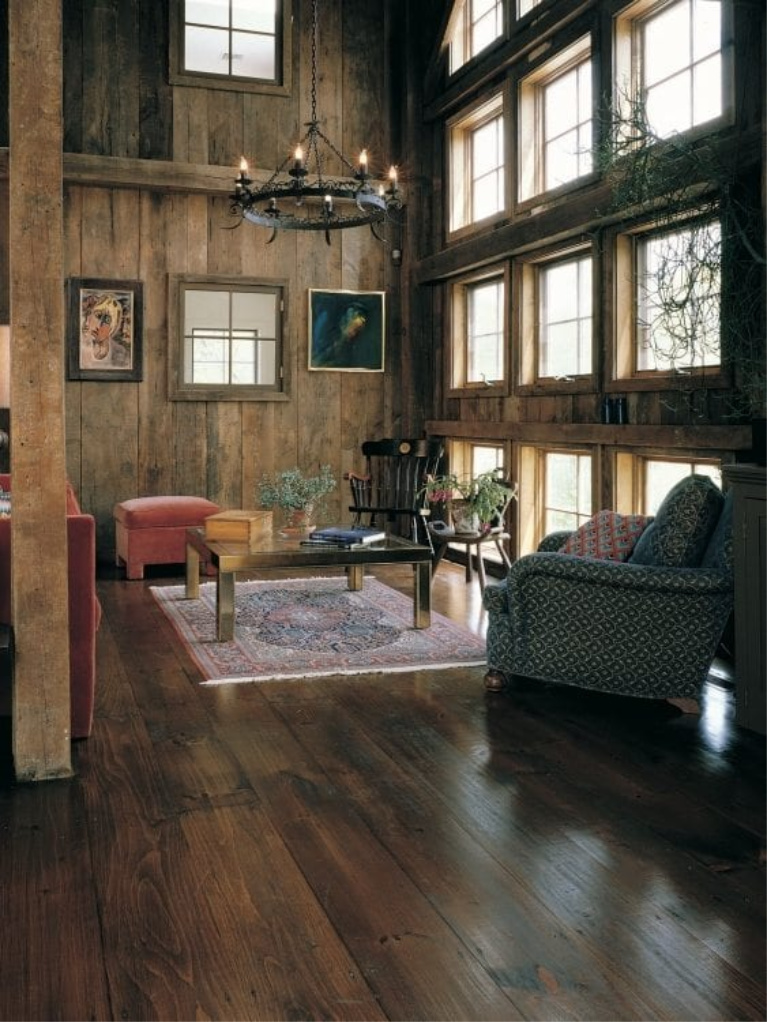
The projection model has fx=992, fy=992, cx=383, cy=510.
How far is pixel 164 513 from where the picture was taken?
720 cm

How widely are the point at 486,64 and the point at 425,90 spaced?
116cm

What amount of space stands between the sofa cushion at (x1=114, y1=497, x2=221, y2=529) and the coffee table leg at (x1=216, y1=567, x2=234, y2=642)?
210 centimetres

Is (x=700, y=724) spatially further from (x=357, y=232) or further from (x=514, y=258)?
(x=357, y=232)

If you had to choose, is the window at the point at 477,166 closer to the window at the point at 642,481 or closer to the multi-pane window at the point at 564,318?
the multi-pane window at the point at 564,318

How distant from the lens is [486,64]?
7.18m

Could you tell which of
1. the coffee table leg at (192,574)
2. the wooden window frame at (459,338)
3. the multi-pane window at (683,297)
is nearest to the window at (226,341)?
the wooden window frame at (459,338)

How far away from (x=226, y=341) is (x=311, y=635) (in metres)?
3.78

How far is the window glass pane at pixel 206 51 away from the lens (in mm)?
8047

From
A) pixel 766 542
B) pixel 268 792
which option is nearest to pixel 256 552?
pixel 268 792

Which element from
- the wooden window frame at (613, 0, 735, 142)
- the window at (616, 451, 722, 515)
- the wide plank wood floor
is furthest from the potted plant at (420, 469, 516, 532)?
the wooden window frame at (613, 0, 735, 142)

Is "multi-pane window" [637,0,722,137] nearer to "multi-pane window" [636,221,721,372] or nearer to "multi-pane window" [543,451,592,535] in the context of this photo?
"multi-pane window" [636,221,721,372]

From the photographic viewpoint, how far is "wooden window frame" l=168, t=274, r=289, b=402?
807 cm

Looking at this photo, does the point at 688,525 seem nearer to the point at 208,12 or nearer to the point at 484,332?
the point at 484,332

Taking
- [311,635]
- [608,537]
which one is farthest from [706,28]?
[311,635]
